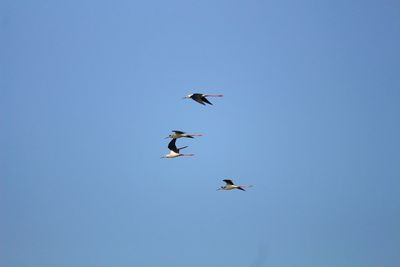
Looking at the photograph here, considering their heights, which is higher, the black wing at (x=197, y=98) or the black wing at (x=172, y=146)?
the black wing at (x=197, y=98)

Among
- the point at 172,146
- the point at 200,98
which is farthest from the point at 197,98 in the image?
the point at 172,146

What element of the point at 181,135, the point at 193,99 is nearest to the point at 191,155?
the point at 181,135

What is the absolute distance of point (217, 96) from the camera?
67.4 m

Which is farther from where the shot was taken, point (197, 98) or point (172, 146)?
point (172, 146)

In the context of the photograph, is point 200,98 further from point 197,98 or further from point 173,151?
point 173,151

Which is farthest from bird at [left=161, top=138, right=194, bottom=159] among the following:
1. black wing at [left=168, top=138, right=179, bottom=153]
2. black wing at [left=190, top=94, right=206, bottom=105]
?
black wing at [left=190, top=94, right=206, bottom=105]

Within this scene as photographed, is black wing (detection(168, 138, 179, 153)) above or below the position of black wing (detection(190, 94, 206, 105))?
below

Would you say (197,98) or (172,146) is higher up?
(197,98)

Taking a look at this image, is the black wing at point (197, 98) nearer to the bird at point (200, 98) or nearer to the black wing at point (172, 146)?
the bird at point (200, 98)

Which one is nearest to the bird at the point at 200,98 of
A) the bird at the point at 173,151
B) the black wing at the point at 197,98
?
the black wing at the point at 197,98

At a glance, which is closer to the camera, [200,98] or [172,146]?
[200,98]

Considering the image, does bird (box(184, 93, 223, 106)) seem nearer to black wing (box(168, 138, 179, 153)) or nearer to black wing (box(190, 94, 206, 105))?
black wing (box(190, 94, 206, 105))

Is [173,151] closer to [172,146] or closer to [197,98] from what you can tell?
[172,146]

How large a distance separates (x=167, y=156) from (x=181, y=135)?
19.3ft
